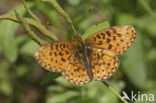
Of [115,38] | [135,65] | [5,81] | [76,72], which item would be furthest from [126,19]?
[5,81]

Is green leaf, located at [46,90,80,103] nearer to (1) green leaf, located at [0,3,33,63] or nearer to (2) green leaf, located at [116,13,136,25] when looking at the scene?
(1) green leaf, located at [0,3,33,63]

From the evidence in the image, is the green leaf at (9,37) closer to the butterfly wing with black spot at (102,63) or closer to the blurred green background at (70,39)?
the blurred green background at (70,39)

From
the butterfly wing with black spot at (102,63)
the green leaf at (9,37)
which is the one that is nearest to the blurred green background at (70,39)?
the green leaf at (9,37)

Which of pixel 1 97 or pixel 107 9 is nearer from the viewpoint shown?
pixel 107 9

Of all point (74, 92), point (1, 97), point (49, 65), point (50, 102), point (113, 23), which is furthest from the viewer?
point (1, 97)

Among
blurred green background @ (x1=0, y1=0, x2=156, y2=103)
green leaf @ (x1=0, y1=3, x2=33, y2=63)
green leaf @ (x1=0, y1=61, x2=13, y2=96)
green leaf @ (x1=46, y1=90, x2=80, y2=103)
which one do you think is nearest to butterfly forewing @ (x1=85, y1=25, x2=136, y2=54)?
blurred green background @ (x1=0, y1=0, x2=156, y2=103)

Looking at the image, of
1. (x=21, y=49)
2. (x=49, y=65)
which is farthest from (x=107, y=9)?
(x=49, y=65)

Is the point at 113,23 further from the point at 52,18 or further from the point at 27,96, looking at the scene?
the point at 27,96
